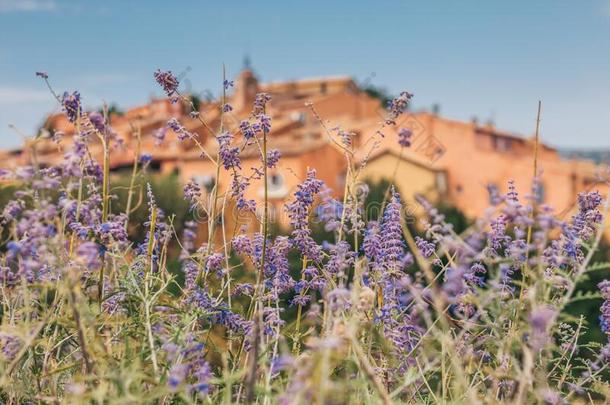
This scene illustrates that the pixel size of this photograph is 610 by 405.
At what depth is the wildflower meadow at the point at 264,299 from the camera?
80.0 inches

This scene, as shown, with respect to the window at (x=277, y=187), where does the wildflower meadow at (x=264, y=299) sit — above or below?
above

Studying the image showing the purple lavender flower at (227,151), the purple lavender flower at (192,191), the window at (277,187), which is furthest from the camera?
the window at (277,187)

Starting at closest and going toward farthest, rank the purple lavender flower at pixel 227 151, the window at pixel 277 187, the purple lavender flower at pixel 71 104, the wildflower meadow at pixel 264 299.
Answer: the wildflower meadow at pixel 264 299
the purple lavender flower at pixel 71 104
the purple lavender flower at pixel 227 151
the window at pixel 277 187

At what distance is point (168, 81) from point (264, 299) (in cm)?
98

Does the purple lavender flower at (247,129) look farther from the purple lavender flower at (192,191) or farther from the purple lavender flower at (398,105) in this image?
the purple lavender flower at (398,105)

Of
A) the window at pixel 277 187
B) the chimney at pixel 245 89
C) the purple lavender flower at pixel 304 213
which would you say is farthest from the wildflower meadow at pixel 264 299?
the chimney at pixel 245 89

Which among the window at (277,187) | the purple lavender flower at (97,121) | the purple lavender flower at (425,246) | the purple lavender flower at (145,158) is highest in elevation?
the purple lavender flower at (97,121)

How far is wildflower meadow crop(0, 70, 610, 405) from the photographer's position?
6.66 feet

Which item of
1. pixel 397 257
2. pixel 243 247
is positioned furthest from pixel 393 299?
pixel 243 247

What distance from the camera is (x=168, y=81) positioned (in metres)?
3.18

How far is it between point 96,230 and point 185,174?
32.6 meters

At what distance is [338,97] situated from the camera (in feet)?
134

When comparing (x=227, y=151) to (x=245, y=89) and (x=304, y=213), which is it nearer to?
(x=304, y=213)

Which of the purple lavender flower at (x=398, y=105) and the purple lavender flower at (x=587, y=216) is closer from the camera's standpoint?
the purple lavender flower at (x=587, y=216)
